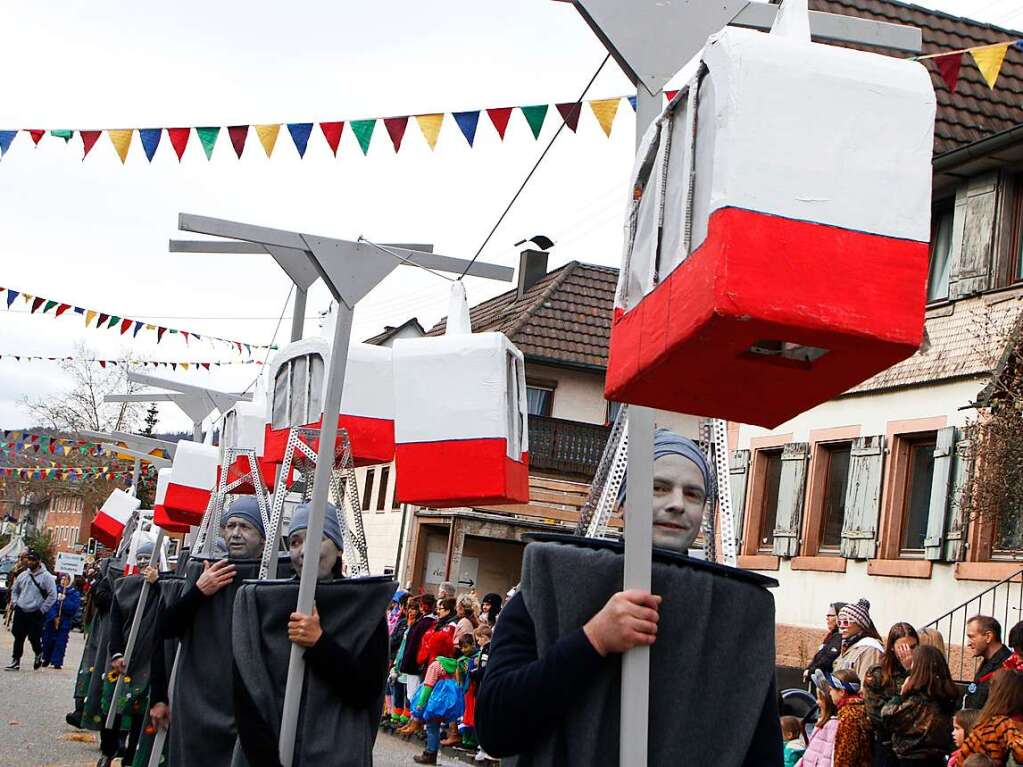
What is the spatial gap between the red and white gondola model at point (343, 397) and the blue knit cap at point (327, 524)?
5.56 feet

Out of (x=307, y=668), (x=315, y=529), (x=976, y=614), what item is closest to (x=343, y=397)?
(x=315, y=529)

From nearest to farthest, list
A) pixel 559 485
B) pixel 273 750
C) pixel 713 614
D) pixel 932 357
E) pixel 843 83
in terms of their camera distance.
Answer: pixel 843 83 < pixel 713 614 < pixel 273 750 < pixel 932 357 < pixel 559 485

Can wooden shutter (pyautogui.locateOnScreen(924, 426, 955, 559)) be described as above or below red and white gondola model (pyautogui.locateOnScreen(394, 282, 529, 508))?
above

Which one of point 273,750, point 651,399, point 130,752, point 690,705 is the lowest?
point 130,752

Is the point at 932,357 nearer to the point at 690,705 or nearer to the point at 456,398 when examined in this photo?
the point at 456,398

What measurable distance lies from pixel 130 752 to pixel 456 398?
5.01 metres

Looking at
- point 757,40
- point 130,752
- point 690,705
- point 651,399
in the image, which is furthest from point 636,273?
point 130,752

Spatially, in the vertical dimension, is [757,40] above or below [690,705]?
above

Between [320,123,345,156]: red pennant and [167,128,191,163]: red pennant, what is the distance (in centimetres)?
131

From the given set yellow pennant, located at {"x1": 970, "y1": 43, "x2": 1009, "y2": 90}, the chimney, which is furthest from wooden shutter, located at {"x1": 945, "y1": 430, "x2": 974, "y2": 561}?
the chimney

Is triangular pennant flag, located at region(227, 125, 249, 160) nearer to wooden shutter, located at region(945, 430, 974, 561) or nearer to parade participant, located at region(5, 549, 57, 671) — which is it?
wooden shutter, located at region(945, 430, 974, 561)

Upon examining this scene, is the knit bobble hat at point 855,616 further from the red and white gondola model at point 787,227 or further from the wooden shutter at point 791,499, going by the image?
the red and white gondola model at point 787,227

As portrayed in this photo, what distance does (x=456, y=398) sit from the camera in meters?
7.32

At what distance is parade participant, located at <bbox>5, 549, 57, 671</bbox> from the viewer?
2323cm
